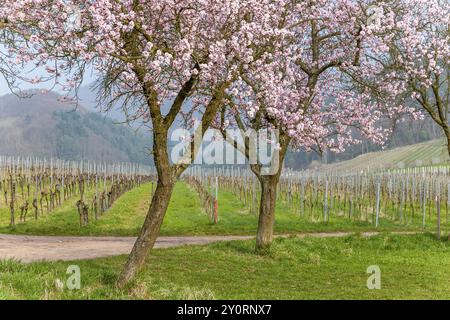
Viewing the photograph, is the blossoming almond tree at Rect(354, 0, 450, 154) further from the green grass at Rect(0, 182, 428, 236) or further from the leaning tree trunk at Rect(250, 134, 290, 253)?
the green grass at Rect(0, 182, 428, 236)

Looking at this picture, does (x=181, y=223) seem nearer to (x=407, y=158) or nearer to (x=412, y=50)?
(x=412, y=50)

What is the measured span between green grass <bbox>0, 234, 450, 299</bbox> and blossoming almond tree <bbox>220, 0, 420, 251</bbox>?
2.39 metres

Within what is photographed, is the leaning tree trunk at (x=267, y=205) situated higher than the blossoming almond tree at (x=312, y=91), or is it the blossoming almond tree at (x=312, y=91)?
the blossoming almond tree at (x=312, y=91)

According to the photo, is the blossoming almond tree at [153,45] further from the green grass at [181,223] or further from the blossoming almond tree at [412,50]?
the green grass at [181,223]

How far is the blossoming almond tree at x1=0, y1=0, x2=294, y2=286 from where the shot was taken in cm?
1205

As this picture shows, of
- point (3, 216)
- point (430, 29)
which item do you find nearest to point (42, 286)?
point (430, 29)

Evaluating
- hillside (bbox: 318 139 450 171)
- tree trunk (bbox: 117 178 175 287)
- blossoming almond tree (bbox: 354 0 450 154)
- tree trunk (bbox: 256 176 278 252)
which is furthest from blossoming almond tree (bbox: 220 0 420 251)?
hillside (bbox: 318 139 450 171)

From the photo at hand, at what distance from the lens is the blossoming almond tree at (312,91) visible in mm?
18312

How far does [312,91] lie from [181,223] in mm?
13421

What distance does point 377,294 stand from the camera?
44.8 feet

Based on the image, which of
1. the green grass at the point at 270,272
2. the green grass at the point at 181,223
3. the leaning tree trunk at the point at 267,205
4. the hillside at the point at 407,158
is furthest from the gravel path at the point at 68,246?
the hillside at the point at 407,158

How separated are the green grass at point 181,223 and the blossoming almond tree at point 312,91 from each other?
802cm

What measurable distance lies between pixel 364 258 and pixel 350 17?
338 inches
